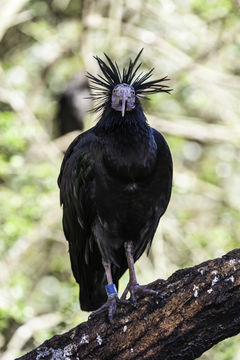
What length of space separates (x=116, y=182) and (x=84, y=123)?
390 cm

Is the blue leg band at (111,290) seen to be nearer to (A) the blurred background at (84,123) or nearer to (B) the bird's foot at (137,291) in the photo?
(B) the bird's foot at (137,291)

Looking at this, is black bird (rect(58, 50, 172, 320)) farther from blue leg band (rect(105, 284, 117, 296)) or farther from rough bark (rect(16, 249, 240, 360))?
rough bark (rect(16, 249, 240, 360))

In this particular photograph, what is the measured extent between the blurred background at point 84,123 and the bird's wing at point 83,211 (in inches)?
85.1

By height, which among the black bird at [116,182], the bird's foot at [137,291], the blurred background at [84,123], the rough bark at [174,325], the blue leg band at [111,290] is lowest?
the rough bark at [174,325]

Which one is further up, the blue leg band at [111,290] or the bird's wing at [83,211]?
the bird's wing at [83,211]

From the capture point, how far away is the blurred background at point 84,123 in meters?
7.77

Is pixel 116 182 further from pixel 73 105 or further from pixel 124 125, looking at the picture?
pixel 73 105

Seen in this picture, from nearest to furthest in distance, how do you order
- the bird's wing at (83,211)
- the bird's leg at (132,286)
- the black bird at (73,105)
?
the bird's leg at (132,286)
the bird's wing at (83,211)
the black bird at (73,105)

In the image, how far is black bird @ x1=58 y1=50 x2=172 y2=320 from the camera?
15.0 feet

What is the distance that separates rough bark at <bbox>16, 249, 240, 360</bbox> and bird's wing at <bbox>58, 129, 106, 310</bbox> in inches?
40.0

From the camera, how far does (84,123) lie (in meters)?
8.39

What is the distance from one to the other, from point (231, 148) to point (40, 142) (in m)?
2.74

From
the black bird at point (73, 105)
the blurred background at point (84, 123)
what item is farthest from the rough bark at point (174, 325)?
the black bird at point (73, 105)

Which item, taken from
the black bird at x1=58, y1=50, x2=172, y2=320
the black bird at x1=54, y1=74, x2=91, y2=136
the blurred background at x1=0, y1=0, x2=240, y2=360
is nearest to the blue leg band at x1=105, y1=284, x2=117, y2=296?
the black bird at x1=58, y1=50, x2=172, y2=320
